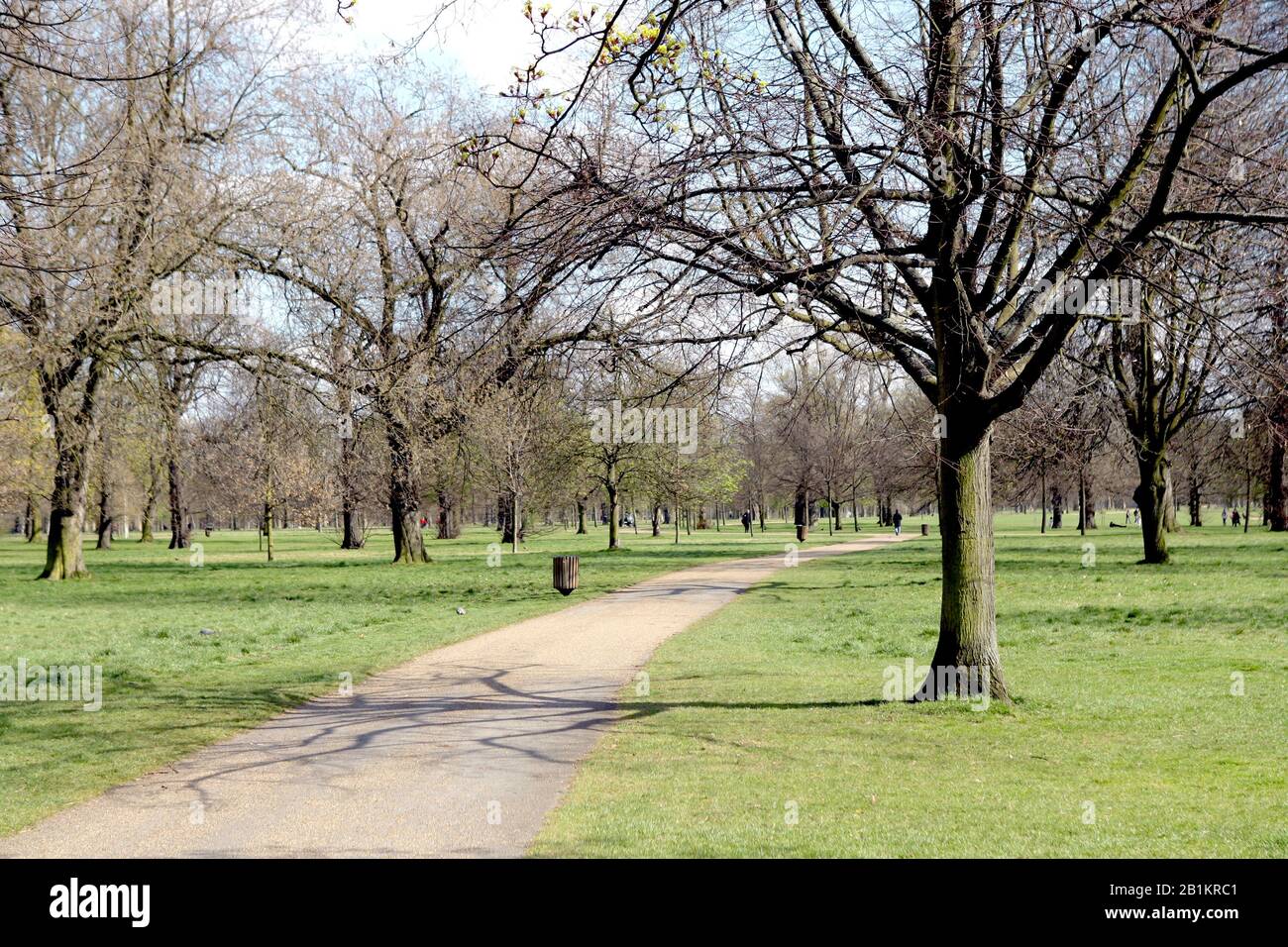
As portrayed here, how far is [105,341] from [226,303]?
3.10 meters

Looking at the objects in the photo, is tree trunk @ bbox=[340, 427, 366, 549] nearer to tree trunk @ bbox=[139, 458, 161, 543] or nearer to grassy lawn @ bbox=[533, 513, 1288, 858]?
tree trunk @ bbox=[139, 458, 161, 543]

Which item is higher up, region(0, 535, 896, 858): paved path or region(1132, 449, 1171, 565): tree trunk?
region(1132, 449, 1171, 565): tree trunk

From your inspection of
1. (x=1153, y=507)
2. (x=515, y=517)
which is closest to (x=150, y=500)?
(x=515, y=517)

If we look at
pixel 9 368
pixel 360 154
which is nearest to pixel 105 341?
pixel 9 368

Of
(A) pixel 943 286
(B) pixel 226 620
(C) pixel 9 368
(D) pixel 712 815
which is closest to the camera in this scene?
(D) pixel 712 815

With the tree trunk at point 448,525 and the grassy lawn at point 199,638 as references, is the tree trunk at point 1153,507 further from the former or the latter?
the tree trunk at point 448,525

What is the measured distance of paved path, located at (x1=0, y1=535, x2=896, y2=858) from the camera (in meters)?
5.89

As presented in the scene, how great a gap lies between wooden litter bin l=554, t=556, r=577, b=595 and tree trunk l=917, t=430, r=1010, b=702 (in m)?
12.4

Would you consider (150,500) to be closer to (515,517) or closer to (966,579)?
(515,517)

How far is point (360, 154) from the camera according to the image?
29.3 m

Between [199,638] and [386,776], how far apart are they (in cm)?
976

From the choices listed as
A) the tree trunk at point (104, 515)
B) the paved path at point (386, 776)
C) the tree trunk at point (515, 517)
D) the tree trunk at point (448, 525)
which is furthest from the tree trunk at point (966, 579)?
the tree trunk at point (104, 515)

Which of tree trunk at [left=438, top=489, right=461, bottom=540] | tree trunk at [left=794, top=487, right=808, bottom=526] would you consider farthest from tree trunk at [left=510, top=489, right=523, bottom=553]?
tree trunk at [left=794, top=487, right=808, bottom=526]

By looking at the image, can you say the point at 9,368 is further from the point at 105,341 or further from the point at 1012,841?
the point at 1012,841
